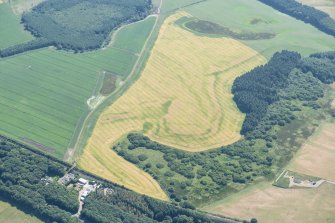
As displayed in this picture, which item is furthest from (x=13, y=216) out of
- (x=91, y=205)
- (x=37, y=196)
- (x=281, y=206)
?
(x=281, y=206)

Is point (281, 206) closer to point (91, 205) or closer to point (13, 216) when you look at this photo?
point (91, 205)

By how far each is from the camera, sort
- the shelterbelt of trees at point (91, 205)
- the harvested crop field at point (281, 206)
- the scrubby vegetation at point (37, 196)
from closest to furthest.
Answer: the shelterbelt of trees at point (91, 205), the scrubby vegetation at point (37, 196), the harvested crop field at point (281, 206)

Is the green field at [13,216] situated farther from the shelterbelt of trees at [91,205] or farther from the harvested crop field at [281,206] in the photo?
the harvested crop field at [281,206]

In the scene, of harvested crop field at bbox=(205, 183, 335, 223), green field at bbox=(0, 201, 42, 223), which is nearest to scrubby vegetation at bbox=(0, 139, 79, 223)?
green field at bbox=(0, 201, 42, 223)

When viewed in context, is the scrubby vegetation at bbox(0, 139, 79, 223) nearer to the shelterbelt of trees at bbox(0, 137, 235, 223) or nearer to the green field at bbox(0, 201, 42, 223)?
the shelterbelt of trees at bbox(0, 137, 235, 223)

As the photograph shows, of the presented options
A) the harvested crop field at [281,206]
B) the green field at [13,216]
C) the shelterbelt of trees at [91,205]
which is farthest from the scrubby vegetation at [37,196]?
the harvested crop field at [281,206]

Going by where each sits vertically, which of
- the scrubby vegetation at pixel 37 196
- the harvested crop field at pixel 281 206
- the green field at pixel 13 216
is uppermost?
the harvested crop field at pixel 281 206

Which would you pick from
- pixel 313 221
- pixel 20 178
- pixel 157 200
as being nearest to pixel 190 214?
pixel 157 200
